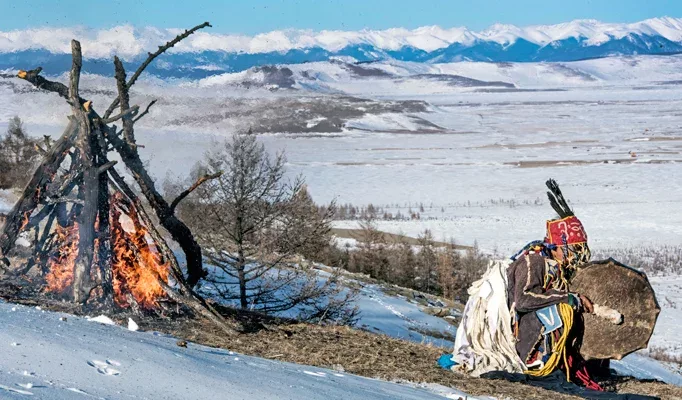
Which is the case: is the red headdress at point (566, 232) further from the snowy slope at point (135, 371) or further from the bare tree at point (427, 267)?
the bare tree at point (427, 267)

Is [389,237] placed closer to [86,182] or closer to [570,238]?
[86,182]

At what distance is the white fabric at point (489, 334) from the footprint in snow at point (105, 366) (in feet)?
10.7

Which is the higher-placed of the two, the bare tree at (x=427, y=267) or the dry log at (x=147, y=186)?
the dry log at (x=147, y=186)

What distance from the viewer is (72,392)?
4.04 metres

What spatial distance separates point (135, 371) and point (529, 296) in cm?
353

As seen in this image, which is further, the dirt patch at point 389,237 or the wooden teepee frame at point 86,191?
the dirt patch at point 389,237

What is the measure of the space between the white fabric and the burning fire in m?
2.59

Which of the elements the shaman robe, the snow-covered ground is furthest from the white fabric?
the snow-covered ground

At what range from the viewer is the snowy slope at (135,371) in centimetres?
422

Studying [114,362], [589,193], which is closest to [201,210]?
[114,362]

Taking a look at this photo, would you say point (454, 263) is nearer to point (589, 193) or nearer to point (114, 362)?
point (589, 193)

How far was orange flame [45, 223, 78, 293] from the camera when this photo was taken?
781 centimetres

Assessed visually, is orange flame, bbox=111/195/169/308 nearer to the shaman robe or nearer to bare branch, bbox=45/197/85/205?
bare branch, bbox=45/197/85/205

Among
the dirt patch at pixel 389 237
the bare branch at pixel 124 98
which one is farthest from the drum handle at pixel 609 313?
the dirt patch at pixel 389 237
